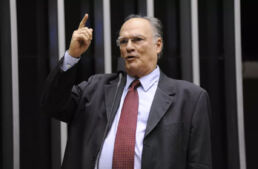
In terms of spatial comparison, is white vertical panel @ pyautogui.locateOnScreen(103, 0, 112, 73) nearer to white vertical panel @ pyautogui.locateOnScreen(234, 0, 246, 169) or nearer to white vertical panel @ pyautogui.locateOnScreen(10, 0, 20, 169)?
white vertical panel @ pyautogui.locateOnScreen(10, 0, 20, 169)

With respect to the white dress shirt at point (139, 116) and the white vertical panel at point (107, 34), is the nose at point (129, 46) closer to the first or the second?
the white dress shirt at point (139, 116)

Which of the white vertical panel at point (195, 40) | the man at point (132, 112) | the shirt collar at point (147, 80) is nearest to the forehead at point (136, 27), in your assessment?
the man at point (132, 112)

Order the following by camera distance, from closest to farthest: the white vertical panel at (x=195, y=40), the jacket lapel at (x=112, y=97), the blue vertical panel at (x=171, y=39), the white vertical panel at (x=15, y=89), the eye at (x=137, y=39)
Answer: the jacket lapel at (x=112, y=97) → the eye at (x=137, y=39) → the white vertical panel at (x=15, y=89) → the white vertical panel at (x=195, y=40) → the blue vertical panel at (x=171, y=39)

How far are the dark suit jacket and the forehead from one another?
312mm

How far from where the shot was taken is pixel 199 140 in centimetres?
294

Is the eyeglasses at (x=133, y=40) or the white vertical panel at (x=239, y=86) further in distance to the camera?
the white vertical panel at (x=239, y=86)

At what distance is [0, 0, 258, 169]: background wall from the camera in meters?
5.39

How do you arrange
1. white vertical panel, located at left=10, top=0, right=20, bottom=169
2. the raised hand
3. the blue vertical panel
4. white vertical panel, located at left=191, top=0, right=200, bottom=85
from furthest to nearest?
the blue vertical panel, white vertical panel, located at left=191, top=0, right=200, bottom=85, white vertical panel, located at left=10, top=0, right=20, bottom=169, the raised hand

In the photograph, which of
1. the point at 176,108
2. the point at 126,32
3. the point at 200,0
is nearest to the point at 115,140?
the point at 176,108

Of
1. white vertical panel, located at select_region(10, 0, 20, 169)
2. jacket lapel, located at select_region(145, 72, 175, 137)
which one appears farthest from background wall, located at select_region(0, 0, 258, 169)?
jacket lapel, located at select_region(145, 72, 175, 137)

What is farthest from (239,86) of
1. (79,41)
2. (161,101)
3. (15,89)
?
(79,41)

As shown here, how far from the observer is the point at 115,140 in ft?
9.49

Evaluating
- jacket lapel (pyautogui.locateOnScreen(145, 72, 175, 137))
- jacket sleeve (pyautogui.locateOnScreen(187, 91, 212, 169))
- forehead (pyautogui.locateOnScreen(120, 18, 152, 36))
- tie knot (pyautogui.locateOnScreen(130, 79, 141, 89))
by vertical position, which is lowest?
jacket sleeve (pyautogui.locateOnScreen(187, 91, 212, 169))

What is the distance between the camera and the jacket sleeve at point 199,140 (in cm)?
292
